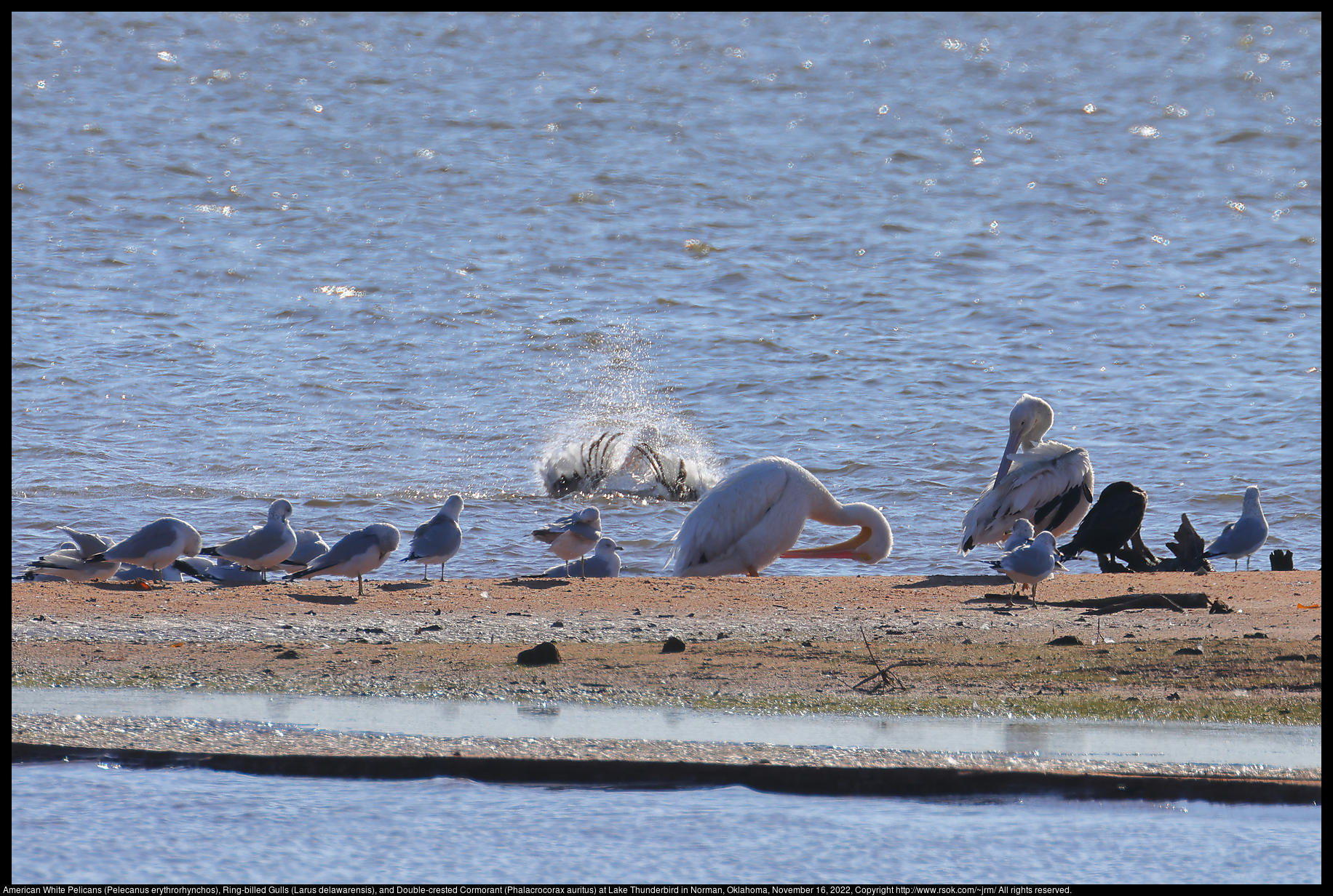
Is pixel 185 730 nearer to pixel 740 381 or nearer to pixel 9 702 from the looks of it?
pixel 9 702

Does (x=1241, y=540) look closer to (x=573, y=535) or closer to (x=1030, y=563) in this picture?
(x=1030, y=563)

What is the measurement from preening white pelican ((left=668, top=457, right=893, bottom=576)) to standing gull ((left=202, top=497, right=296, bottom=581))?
2.77m

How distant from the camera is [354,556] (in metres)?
8.91

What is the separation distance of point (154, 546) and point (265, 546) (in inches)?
27.7

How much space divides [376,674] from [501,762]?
1638 millimetres

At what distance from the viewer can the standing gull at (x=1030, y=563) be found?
8.01 meters

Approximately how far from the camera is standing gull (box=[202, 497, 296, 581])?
30.3 feet

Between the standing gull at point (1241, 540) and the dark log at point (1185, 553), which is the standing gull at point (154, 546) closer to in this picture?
the dark log at point (1185, 553)

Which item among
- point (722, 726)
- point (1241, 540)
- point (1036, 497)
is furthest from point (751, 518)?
point (722, 726)

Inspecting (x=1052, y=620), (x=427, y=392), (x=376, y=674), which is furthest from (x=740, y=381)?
(x=376, y=674)

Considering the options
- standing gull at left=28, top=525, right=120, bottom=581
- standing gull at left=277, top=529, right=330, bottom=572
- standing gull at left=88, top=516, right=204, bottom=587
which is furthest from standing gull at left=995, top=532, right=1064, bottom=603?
standing gull at left=28, top=525, right=120, bottom=581

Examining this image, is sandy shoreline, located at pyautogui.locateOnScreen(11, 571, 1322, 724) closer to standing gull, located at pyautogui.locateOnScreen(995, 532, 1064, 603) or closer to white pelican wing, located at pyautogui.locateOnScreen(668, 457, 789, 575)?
standing gull, located at pyautogui.locateOnScreen(995, 532, 1064, 603)

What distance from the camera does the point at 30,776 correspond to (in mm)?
Answer: 4582

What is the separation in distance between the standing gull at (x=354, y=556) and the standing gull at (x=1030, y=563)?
391 centimetres
